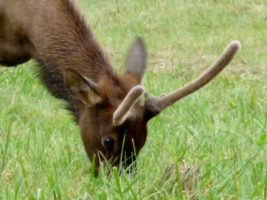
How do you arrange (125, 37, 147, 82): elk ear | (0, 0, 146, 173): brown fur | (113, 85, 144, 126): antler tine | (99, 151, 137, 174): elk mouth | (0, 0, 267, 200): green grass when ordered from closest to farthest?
(0, 0, 267, 200): green grass
(113, 85, 144, 126): antler tine
(99, 151, 137, 174): elk mouth
(0, 0, 146, 173): brown fur
(125, 37, 147, 82): elk ear

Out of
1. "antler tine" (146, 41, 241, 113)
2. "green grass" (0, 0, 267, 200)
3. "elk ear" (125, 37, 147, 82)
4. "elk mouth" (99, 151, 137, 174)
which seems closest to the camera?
"green grass" (0, 0, 267, 200)

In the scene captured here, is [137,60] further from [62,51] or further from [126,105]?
[126,105]

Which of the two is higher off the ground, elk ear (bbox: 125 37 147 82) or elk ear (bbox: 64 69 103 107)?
elk ear (bbox: 64 69 103 107)

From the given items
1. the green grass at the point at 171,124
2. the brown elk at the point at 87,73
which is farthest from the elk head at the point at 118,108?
the green grass at the point at 171,124

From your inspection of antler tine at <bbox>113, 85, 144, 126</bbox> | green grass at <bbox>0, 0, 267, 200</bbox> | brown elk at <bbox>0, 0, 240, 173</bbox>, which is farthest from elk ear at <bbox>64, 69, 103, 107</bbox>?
antler tine at <bbox>113, 85, 144, 126</bbox>

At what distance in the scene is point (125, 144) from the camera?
6.10 m

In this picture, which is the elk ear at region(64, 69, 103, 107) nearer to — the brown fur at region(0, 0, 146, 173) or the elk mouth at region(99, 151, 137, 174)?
the brown fur at region(0, 0, 146, 173)

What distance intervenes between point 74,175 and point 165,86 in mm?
4867

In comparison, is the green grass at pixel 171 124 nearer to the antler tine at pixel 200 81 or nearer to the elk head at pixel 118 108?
the elk head at pixel 118 108

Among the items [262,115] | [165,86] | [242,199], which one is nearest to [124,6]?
[165,86]

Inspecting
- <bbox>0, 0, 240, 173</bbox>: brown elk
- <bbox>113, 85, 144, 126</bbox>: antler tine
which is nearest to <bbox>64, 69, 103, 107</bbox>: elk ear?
<bbox>0, 0, 240, 173</bbox>: brown elk

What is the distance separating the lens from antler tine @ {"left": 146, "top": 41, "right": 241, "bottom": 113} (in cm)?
604

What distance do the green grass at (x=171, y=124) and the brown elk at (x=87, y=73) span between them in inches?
6.3

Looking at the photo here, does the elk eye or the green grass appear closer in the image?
the green grass
